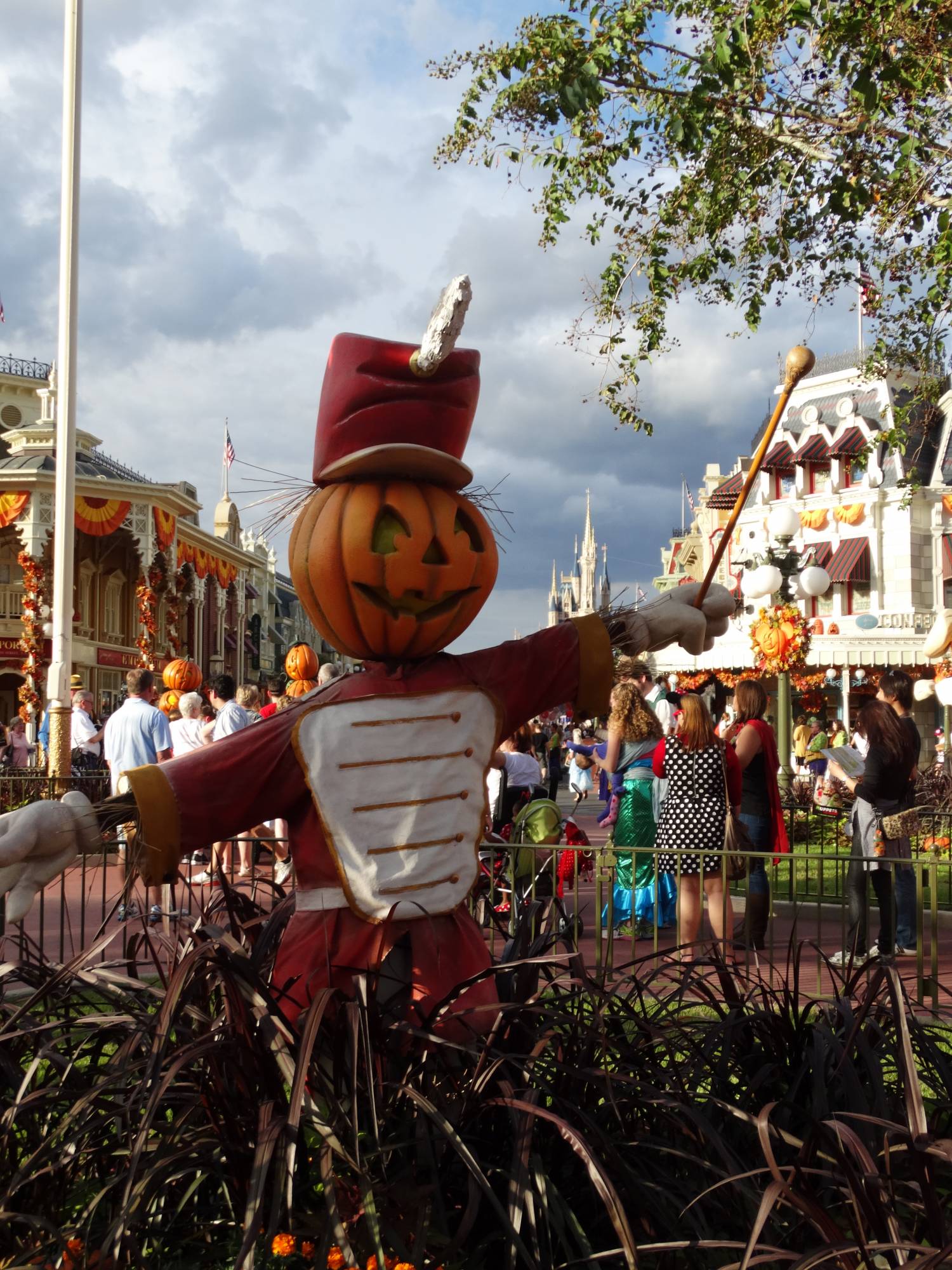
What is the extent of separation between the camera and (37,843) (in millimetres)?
2877

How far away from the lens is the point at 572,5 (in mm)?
7965

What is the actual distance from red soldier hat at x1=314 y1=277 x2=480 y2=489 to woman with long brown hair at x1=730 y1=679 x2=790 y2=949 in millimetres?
4362

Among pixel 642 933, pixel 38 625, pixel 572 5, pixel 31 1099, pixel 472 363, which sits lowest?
pixel 642 933

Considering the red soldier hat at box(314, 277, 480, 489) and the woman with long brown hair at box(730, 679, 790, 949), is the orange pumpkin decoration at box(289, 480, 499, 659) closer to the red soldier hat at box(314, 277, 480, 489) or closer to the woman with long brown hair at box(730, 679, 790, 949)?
the red soldier hat at box(314, 277, 480, 489)

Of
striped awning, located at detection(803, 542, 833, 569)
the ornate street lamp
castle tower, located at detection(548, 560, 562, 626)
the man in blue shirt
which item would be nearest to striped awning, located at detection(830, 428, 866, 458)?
striped awning, located at detection(803, 542, 833, 569)

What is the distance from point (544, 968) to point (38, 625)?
25.6 metres

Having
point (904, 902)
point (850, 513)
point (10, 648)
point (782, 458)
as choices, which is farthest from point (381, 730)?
point (10, 648)

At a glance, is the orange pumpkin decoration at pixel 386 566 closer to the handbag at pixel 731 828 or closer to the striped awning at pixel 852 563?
the handbag at pixel 731 828

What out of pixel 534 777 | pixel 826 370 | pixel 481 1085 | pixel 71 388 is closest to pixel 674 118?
pixel 534 777

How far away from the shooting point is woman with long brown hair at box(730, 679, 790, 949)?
7227 mm

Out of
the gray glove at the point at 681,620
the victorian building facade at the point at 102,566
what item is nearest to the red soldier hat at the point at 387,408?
the gray glove at the point at 681,620

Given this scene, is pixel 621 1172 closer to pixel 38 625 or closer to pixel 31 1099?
pixel 31 1099

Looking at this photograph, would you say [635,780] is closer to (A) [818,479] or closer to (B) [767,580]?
(B) [767,580]

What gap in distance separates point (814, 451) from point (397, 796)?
30.0m
